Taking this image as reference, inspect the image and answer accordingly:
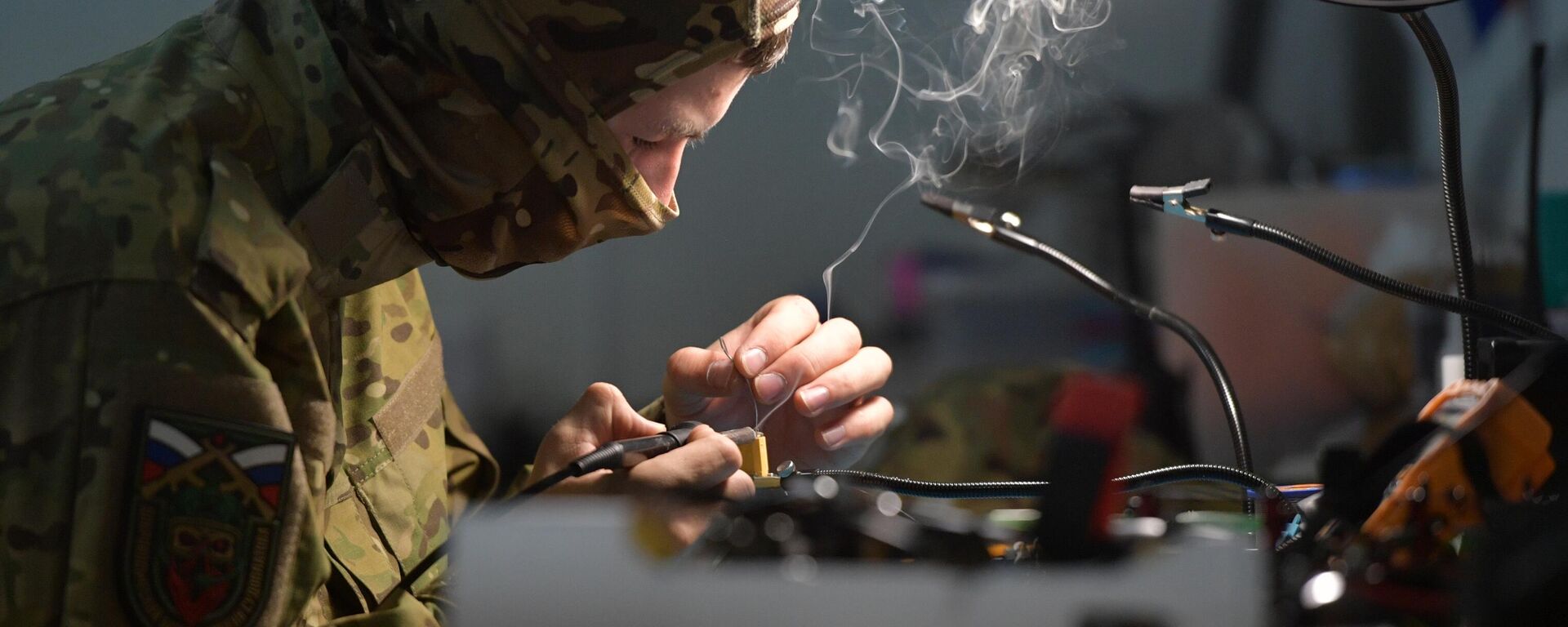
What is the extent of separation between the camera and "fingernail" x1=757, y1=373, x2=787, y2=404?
1095 mm

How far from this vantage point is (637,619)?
0.41 metres

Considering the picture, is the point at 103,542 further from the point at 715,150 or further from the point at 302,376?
the point at 715,150

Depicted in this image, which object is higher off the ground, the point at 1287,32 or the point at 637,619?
the point at 1287,32

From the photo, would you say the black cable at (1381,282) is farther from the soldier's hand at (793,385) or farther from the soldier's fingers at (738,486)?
the soldier's fingers at (738,486)

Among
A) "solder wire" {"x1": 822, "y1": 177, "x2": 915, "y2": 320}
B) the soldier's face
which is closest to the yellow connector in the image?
the soldier's face

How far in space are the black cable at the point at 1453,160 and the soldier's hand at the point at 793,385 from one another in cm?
55

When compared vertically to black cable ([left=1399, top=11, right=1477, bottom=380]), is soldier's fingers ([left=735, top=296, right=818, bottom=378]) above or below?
below

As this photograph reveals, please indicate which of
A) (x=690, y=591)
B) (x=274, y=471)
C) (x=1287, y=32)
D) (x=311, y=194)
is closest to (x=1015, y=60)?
(x=1287, y=32)

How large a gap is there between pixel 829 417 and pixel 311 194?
0.61 meters

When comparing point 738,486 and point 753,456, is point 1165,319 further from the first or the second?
point 738,486

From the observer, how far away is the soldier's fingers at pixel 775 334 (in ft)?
3.61

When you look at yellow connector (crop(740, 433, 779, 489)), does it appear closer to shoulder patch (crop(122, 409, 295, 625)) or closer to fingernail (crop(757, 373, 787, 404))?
fingernail (crop(757, 373, 787, 404))

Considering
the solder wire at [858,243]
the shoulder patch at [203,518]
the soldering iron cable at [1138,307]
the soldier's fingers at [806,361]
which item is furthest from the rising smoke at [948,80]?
the shoulder patch at [203,518]

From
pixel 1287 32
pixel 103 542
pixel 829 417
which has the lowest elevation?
pixel 829 417
